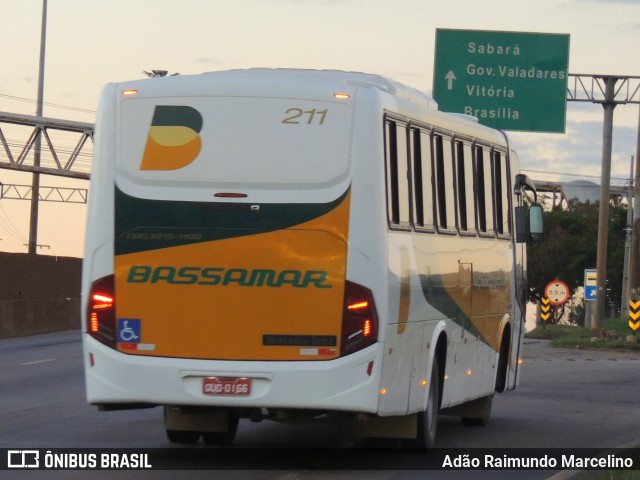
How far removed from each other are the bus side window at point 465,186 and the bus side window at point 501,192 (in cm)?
117

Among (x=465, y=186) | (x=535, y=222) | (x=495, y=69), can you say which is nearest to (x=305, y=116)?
(x=465, y=186)

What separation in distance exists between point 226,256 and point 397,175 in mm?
1610

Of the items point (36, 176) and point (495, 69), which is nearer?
point (495, 69)

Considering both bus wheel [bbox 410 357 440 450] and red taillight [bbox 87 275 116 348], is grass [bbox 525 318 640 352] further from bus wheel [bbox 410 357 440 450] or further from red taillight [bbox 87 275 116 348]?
red taillight [bbox 87 275 116 348]

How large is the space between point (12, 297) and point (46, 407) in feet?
66.6

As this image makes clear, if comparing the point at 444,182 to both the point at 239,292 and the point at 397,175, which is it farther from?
the point at 239,292

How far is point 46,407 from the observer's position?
17156 millimetres

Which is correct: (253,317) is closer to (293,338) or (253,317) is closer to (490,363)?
(293,338)

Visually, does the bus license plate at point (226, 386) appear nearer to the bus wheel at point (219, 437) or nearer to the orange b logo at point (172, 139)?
the orange b logo at point (172, 139)

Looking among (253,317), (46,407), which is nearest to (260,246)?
(253,317)

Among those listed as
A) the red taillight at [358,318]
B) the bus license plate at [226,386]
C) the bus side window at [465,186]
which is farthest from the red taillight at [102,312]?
the bus side window at [465,186]

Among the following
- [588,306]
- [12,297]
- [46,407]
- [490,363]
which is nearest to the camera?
[490,363]

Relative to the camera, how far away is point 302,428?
610 inches

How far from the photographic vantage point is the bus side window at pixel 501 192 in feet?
52.3
